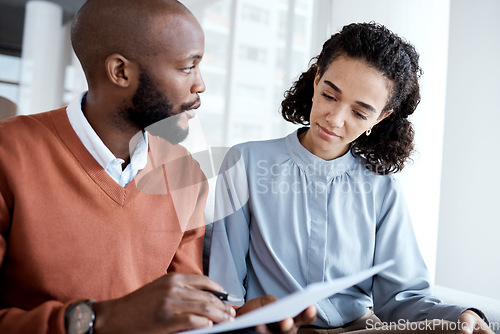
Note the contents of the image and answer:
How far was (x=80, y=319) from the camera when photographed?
750 mm

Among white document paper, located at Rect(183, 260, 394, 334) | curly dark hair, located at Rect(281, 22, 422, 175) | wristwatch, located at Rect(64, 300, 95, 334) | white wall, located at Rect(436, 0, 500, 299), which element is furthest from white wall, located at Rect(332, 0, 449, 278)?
wristwatch, located at Rect(64, 300, 95, 334)

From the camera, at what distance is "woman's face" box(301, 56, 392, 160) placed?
1.23 metres

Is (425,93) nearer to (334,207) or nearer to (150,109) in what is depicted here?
(334,207)

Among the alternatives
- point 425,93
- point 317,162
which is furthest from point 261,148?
point 425,93

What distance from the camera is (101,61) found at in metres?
1.00

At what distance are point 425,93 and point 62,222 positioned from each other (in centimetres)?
167

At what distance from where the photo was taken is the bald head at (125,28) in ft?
3.23

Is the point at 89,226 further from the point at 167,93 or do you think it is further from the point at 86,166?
the point at 167,93

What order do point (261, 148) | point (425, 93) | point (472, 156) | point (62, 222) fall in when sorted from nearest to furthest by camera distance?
point (62, 222) < point (261, 148) < point (425, 93) < point (472, 156)

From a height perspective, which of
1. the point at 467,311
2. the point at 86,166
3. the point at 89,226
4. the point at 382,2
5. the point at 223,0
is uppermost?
the point at 223,0

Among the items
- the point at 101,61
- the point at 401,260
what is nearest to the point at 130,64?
the point at 101,61

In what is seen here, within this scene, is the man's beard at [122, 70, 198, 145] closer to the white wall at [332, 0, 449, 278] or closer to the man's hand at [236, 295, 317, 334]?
the man's hand at [236, 295, 317, 334]

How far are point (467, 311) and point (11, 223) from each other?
982mm

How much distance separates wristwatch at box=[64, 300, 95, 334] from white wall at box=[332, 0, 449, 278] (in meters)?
1.62
